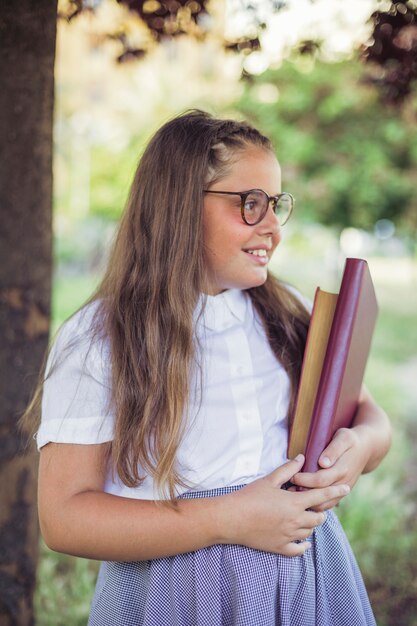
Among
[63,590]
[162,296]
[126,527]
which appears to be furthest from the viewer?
[63,590]

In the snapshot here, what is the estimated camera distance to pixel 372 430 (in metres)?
1.69

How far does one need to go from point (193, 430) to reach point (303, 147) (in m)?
9.31

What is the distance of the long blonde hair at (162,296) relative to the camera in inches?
58.0

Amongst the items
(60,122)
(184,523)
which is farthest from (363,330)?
(60,122)

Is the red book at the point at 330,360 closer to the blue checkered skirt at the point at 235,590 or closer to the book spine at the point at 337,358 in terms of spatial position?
the book spine at the point at 337,358

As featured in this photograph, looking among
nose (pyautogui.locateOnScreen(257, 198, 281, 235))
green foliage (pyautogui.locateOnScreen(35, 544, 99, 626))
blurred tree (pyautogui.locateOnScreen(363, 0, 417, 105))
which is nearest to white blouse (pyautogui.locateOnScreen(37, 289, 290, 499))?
nose (pyautogui.locateOnScreen(257, 198, 281, 235))

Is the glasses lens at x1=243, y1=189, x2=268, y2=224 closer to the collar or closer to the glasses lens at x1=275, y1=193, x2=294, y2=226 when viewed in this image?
the glasses lens at x1=275, y1=193, x2=294, y2=226

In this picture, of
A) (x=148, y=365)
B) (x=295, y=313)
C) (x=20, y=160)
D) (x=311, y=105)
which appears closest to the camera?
(x=148, y=365)

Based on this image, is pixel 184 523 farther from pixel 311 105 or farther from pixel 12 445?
pixel 311 105

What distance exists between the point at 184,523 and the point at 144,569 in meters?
0.24

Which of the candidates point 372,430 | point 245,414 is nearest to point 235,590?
point 245,414

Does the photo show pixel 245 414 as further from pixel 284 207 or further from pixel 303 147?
pixel 303 147

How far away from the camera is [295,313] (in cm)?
190

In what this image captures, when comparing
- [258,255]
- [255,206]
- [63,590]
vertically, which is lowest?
[63,590]
